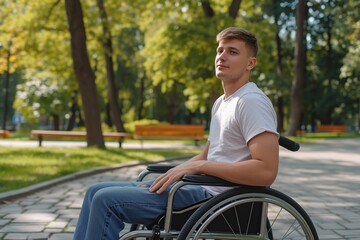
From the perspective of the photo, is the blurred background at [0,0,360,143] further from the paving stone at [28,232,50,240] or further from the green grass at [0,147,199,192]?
the paving stone at [28,232,50,240]

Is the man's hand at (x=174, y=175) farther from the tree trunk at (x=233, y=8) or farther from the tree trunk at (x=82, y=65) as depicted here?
the tree trunk at (x=233, y=8)

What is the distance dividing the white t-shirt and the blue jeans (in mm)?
279

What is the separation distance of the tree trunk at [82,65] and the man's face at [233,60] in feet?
39.0

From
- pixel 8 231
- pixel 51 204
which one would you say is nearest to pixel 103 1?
pixel 51 204

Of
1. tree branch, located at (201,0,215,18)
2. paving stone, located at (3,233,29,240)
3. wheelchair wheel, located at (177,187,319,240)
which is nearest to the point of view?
wheelchair wheel, located at (177,187,319,240)

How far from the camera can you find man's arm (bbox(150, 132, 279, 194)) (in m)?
2.49

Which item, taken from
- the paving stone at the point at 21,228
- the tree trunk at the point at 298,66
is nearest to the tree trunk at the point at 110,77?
the tree trunk at the point at 298,66

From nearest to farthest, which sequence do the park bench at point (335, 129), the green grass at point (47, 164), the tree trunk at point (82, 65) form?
the green grass at point (47, 164)
the tree trunk at point (82, 65)
the park bench at point (335, 129)

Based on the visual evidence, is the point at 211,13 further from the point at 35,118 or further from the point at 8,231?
the point at 35,118

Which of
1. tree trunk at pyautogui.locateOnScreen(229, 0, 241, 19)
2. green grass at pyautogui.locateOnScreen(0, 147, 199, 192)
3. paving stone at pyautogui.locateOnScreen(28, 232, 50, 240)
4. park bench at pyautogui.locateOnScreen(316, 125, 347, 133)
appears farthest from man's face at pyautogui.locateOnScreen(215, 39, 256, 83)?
park bench at pyautogui.locateOnScreen(316, 125, 347, 133)

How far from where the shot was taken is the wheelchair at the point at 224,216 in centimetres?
249

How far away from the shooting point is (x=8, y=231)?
4738 mm

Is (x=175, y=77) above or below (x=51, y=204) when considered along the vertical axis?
above

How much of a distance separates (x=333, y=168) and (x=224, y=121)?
9.26 m
